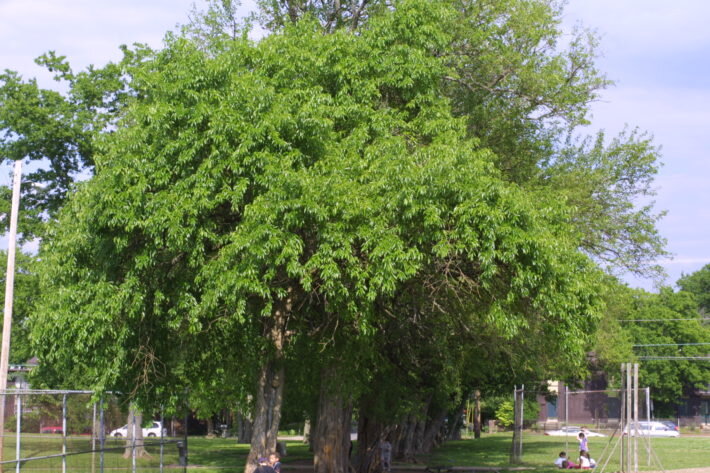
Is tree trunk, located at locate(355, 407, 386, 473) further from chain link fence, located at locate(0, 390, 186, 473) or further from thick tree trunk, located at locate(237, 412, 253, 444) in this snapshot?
thick tree trunk, located at locate(237, 412, 253, 444)

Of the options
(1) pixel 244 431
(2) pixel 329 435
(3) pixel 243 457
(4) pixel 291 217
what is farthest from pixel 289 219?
(1) pixel 244 431

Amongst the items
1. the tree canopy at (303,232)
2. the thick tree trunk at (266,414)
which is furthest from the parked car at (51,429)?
the thick tree trunk at (266,414)

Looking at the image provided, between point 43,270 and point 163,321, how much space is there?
124 inches

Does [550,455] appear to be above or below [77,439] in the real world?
below

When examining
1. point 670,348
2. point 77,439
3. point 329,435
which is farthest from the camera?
point 670,348

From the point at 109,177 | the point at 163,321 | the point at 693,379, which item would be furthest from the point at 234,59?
the point at 693,379

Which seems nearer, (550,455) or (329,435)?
(329,435)

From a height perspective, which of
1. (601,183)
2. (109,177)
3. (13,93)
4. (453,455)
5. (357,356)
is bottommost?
(453,455)

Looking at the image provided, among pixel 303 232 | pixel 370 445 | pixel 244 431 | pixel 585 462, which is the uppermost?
pixel 303 232

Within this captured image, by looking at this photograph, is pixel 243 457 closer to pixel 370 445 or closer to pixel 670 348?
pixel 370 445

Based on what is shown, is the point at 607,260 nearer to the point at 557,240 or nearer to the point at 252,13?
the point at 557,240

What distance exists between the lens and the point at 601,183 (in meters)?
28.1

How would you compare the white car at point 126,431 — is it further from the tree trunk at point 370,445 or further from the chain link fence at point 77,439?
the tree trunk at point 370,445

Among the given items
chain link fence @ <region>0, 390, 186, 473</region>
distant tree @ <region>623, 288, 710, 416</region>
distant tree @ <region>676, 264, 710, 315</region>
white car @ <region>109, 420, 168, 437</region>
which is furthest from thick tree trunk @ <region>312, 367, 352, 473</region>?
distant tree @ <region>676, 264, 710, 315</region>
